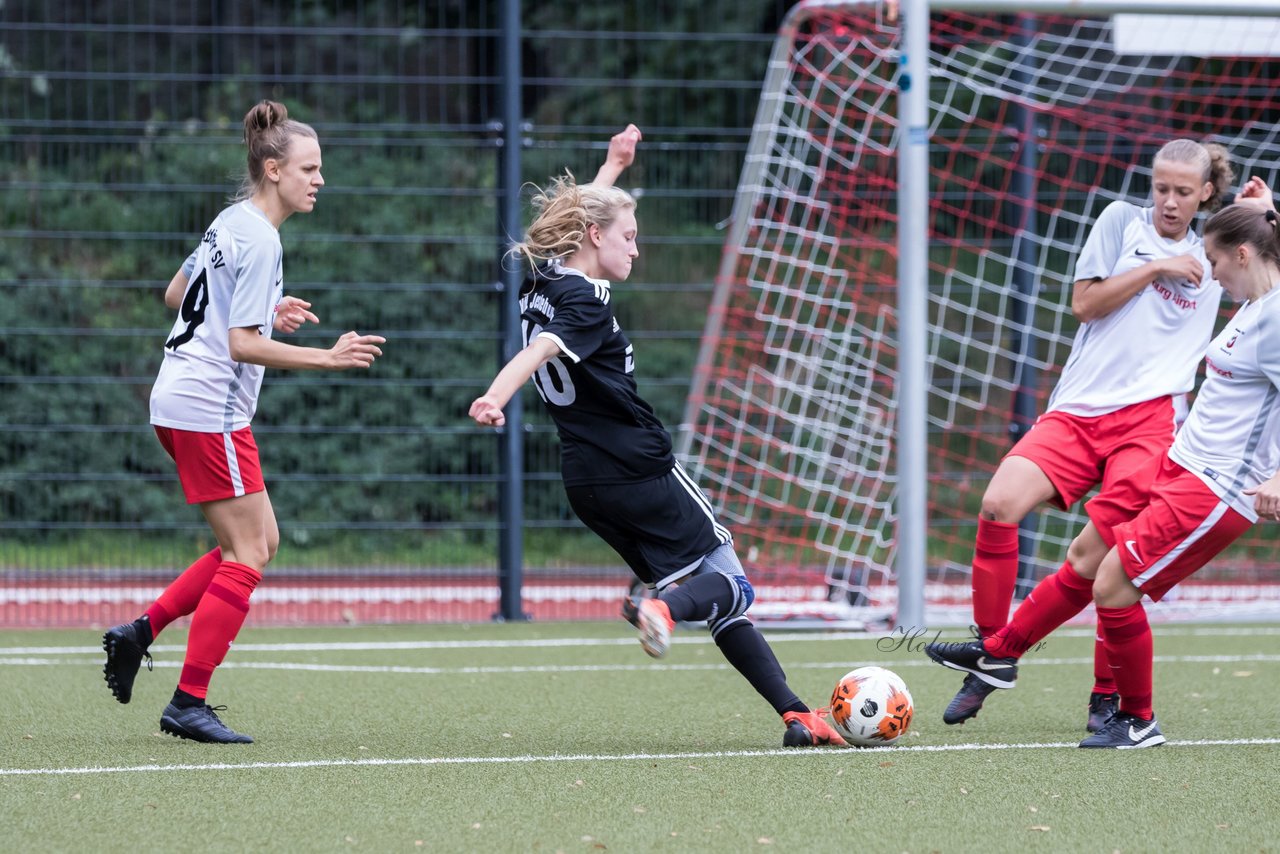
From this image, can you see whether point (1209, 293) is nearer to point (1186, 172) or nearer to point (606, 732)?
point (1186, 172)

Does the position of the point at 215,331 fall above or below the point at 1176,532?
above

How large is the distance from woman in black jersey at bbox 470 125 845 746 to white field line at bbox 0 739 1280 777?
147mm

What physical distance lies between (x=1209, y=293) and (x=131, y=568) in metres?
5.73

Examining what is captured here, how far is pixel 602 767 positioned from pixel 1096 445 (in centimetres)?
203

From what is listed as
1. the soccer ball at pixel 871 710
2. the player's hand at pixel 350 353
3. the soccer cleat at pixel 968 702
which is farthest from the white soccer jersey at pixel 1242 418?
the player's hand at pixel 350 353

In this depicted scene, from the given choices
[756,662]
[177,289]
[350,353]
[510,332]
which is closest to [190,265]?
[177,289]

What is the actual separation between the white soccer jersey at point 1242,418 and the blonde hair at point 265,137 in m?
2.76

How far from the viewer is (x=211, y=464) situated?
4.85 m

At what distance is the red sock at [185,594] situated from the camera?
5148 millimetres

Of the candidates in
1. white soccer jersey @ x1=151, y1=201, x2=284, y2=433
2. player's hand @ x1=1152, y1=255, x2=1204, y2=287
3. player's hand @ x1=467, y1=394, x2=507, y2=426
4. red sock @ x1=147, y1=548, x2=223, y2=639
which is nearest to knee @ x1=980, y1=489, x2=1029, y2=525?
player's hand @ x1=1152, y1=255, x2=1204, y2=287

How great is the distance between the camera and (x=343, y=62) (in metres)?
13.7

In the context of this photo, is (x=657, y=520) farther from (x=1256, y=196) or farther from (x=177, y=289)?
(x=1256, y=196)

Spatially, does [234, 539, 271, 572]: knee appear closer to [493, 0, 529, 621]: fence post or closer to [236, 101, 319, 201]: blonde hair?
[236, 101, 319, 201]: blonde hair

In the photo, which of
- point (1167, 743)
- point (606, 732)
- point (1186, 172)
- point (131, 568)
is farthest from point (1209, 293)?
point (131, 568)
